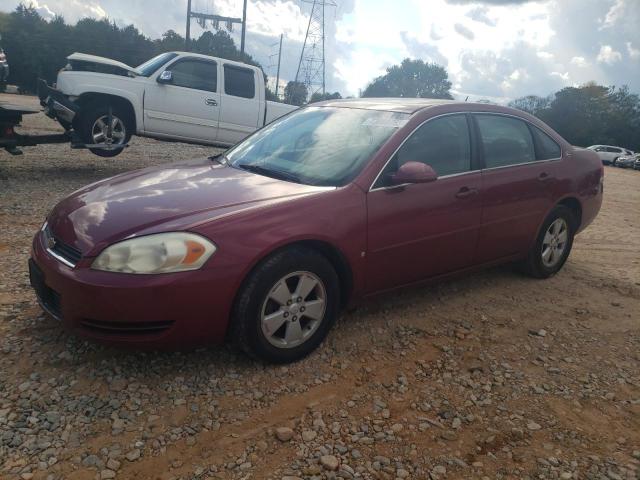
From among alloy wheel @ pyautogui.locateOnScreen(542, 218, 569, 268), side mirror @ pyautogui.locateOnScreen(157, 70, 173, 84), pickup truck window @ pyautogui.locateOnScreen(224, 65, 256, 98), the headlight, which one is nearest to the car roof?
alloy wheel @ pyautogui.locateOnScreen(542, 218, 569, 268)

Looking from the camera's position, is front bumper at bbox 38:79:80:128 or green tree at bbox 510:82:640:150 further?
green tree at bbox 510:82:640:150

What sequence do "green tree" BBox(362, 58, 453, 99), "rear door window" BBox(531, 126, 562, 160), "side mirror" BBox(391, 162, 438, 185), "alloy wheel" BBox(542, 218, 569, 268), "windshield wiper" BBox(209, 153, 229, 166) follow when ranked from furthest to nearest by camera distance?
"green tree" BBox(362, 58, 453, 99) < "alloy wheel" BBox(542, 218, 569, 268) < "rear door window" BBox(531, 126, 562, 160) < "windshield wiper" BBox(209, 153, 229, 166) < "side mirror" BBox(391, 162, 438, 185)

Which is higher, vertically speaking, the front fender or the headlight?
the front fender

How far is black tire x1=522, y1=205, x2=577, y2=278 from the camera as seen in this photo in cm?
462

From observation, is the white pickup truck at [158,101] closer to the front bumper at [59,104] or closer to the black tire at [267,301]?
the front bumper at [59,104]

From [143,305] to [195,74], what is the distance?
7.34 metres

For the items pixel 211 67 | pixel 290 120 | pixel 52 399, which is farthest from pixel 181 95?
pixel 52 399

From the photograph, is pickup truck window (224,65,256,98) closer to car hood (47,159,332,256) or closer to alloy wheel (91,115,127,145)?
alloy wheel (91,115,127,145)

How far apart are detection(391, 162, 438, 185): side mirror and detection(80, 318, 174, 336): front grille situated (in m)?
1.64

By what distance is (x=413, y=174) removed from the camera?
330 centimetres

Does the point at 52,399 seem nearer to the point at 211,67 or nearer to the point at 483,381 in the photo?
the point at 483,381

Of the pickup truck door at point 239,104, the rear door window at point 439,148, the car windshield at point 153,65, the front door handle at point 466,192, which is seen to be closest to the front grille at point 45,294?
the rear door window at point 439,148

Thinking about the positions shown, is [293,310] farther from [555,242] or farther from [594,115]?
[594,115]

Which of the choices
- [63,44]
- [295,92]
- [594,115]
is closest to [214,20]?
[295,92]
